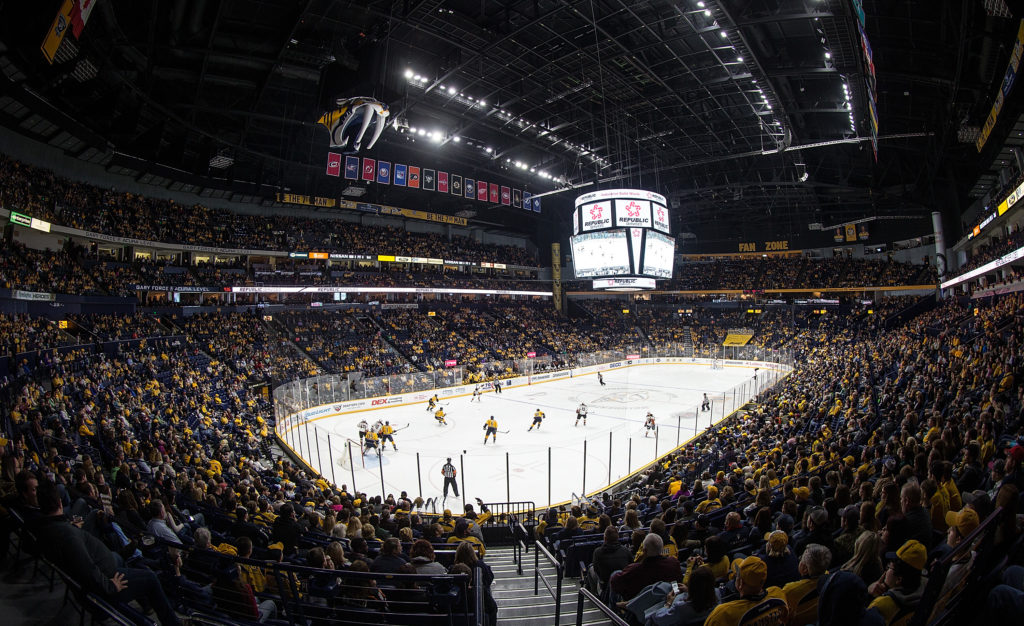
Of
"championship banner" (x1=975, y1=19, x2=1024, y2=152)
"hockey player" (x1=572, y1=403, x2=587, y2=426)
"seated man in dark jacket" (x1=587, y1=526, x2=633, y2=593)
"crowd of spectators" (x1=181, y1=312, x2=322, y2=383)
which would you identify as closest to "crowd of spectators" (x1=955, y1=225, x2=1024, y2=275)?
"championship banner" (x1=975, y1=19, x2=1024, y2=152)

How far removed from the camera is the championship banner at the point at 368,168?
33281mm

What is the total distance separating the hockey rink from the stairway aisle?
3.95 m

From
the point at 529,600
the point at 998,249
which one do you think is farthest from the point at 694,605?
the point at 998,249

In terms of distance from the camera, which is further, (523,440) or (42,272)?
(42,272)

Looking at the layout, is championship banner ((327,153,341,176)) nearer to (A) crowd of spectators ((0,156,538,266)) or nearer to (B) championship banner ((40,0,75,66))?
(A) crowd of spectators ((0,156,538,266))

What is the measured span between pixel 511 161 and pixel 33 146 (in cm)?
2835

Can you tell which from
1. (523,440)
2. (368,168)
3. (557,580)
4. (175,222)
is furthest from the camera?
(175,222)

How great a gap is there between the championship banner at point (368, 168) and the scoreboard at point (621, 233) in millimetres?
16290

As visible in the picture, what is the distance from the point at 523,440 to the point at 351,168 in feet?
73.0

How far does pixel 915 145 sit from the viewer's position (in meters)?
26.8

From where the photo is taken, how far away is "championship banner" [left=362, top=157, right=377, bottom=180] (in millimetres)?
33281

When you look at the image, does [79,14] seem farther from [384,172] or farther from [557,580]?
[384,172]

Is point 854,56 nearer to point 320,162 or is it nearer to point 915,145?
point 915,145

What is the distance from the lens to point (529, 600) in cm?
650
